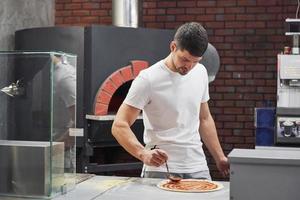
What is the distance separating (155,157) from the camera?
211cm

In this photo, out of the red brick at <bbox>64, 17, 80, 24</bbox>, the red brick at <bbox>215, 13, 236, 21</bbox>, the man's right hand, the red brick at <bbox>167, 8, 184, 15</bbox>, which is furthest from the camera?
the red brick at <bbox>64, 17, 80, 24</bbox>

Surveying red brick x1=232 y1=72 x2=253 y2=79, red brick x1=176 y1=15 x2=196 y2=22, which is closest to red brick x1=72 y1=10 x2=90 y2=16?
red brick x1=176 y1=15 x2=196 y2=22

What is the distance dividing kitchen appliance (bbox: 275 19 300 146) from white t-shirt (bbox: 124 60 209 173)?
61.3 inches

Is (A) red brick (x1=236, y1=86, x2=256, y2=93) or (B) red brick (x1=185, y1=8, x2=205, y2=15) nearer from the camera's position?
(A) red brick (x1=236, y1=86, x2=256, y2=93)

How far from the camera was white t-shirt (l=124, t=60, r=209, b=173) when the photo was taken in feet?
7.71

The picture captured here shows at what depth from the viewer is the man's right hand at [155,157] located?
2104 millimetres

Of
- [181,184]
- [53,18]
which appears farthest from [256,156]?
[53,18]

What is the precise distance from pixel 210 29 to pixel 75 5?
1.46 meters

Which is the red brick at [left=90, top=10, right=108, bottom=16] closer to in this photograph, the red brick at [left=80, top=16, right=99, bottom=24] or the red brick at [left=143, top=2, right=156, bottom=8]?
the red brick at [left=80, top=16, right=99, bottom=24]

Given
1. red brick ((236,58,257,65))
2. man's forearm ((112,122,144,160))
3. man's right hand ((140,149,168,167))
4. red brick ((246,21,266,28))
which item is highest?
red brick ((246,21,266,28))

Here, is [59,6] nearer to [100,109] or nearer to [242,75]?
[100,109]

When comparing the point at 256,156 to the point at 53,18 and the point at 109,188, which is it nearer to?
the point at 109,188

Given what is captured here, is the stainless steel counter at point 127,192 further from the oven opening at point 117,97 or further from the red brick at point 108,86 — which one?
the oven opening at point 117,97

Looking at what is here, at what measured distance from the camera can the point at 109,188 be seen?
2105 millimetres
